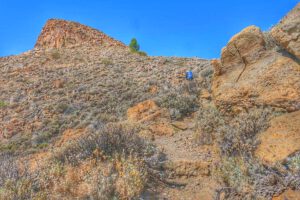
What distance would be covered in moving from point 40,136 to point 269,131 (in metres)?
7.87

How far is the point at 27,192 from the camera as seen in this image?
3.82m

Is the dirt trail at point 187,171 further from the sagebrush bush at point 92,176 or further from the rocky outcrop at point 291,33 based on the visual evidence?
the rocky outcrop at point 291,33

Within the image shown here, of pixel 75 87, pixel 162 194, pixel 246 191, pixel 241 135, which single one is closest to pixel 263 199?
pixel 246 191

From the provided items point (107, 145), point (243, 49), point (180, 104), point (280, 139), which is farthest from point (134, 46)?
point (280, 139)

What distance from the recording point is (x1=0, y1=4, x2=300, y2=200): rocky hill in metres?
3.79

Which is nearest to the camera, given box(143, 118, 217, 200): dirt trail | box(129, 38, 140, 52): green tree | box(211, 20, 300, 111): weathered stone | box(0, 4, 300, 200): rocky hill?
box(0, 4, 300, 200): rocky hill

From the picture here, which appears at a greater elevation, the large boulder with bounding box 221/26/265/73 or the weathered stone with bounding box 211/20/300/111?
the large boulder with bounding box 221/26/265/73

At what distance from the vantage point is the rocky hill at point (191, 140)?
12.4 feet

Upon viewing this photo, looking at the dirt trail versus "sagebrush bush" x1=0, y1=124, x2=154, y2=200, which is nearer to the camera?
"sagebrush bush" x1=0, y1=124, x2=154, y2=200

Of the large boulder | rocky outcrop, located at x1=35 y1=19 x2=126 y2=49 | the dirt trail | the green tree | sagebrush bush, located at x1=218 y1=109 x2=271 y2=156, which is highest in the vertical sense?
rocky outcrop, located at x1=35 y1=19 x2=126 y2=49

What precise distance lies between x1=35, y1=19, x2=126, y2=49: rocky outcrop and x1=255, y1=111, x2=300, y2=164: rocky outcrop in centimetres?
2452

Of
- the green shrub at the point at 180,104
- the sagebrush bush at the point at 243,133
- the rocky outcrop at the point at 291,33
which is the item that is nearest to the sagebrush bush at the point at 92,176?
the sagebrush bush at the point at 243,133

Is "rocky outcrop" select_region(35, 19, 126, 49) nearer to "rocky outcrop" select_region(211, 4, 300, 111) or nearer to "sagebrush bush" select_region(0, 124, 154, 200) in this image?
"rocky outcrop" select_region(211, 4, 300, 111)

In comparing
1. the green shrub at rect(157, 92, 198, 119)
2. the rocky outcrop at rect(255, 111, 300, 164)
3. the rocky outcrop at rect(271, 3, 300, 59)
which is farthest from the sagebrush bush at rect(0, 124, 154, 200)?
the rocky outcrop at rect(271, 3, 300, 59)
